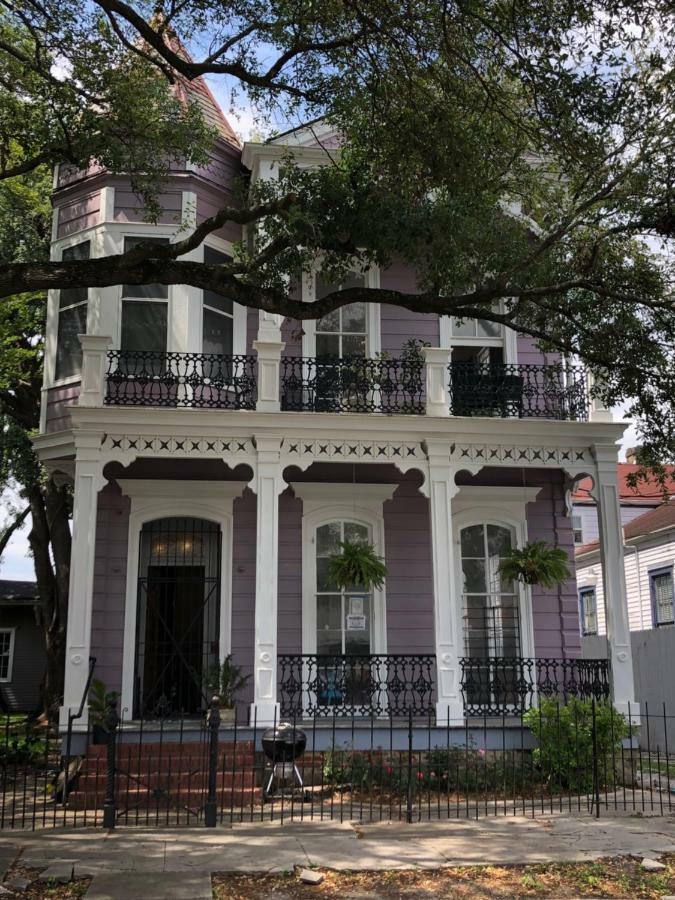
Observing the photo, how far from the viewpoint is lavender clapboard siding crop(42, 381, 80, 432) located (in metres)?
13.6

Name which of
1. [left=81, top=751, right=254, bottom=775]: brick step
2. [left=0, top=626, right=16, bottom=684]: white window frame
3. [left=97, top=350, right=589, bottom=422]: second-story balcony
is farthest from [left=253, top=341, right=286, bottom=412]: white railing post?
[left=0, top=626, right=16, bottom=684]: white window frame

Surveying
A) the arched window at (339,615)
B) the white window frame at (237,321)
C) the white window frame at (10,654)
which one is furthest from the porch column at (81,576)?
the white window frame at (10,654)

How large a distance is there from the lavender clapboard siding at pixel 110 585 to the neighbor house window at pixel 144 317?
2252mm

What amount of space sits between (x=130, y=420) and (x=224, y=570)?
2856mm

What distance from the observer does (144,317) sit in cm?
1366

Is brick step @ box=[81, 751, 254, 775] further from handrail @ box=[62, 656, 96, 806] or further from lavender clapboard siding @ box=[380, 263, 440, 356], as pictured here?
lavender clapboard siding @ box=[380, 263, 440, 356]

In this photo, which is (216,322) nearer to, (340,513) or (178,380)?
(178,380)

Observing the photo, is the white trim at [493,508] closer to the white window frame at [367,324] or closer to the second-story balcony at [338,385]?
the second-story balcony at [338,385]

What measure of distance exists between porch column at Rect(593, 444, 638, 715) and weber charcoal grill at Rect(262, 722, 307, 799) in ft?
14.7

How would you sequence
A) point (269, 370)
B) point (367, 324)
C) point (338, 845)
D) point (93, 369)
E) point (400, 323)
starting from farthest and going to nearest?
1. point (400, 323)
2. point (367, 324)
3. point (269, 370)
4. point (93, 369)
5. point (338, 845)

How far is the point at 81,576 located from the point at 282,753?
3.45 meters

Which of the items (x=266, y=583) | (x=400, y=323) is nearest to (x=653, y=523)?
(x=400, y=323)

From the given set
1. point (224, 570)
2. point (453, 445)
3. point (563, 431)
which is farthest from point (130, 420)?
point (563, 431)

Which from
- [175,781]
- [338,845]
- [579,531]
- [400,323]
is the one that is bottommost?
[338,845]
